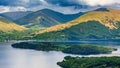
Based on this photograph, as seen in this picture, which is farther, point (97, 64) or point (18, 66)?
point (18, 66)

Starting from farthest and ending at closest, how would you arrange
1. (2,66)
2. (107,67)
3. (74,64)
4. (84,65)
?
(2,66), (74,64), (84,65), (107,67)

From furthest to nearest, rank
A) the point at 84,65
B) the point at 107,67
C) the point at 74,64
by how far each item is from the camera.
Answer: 1. the point at 74,64
2. the point at 84,65
3. the point at 107,67

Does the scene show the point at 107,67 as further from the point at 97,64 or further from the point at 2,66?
the point at 2,66

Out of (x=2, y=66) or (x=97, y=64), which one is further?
(x=2, y=66)

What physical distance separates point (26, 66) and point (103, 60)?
4444 cm

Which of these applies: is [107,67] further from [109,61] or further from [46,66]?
[46,66]

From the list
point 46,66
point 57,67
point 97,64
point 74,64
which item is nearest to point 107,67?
point 97,64

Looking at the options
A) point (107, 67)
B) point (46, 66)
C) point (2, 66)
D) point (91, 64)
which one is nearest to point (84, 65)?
point (91, 64)

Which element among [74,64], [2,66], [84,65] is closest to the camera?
[84,65]

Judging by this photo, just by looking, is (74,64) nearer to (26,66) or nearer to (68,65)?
(68,65)

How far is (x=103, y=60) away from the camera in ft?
491

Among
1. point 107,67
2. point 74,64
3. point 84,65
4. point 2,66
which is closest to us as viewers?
point 107,67

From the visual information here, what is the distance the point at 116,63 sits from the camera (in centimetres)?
14312

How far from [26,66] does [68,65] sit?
26057mm
